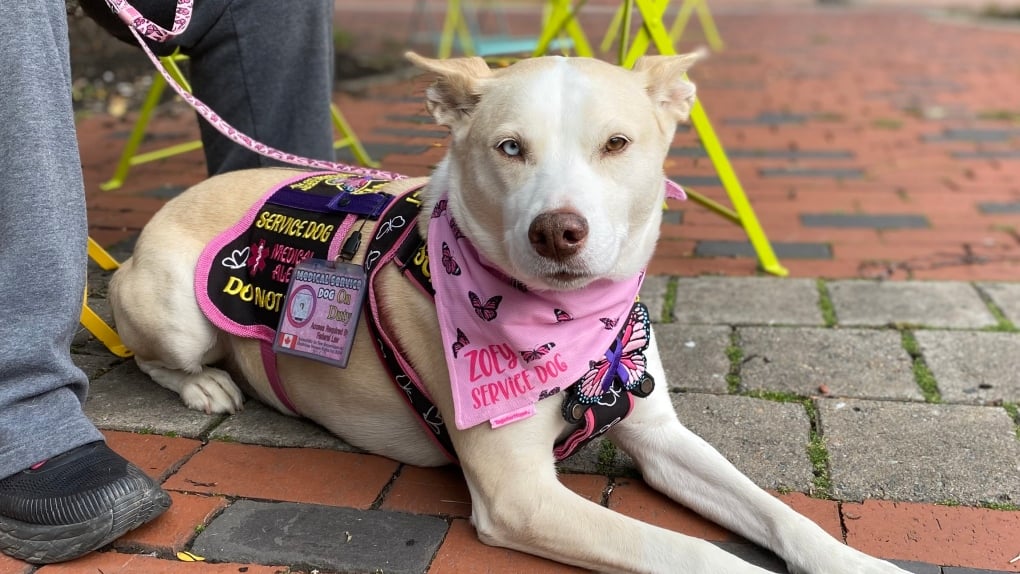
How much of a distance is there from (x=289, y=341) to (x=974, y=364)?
2.14m

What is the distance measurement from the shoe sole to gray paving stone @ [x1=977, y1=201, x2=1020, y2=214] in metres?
4.08

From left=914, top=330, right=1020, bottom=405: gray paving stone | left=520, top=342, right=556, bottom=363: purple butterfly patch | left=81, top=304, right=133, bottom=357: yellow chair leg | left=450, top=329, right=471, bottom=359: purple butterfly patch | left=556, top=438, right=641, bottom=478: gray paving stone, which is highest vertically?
left=450, top=329, right=471, bottom=359: purple butterfly patch

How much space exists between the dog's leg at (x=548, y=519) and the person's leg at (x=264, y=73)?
5.97ft

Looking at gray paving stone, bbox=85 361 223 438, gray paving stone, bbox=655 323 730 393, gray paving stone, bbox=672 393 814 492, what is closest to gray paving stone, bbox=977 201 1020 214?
gray paving stone, bbox=655 323 730 393

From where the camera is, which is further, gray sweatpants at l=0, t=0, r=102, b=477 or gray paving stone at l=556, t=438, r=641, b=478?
gray paving stone at l=556, t=438, r=641, b=478

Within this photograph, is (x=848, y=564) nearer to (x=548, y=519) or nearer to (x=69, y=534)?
(x=548, y=519)

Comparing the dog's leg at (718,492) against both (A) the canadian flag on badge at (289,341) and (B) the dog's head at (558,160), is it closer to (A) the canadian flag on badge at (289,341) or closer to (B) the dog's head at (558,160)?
(B) the dog's head at (558,160)

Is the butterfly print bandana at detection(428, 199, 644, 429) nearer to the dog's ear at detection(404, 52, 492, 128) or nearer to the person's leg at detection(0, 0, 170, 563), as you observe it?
the dog's ear at detection(404, 52, 492, 128)

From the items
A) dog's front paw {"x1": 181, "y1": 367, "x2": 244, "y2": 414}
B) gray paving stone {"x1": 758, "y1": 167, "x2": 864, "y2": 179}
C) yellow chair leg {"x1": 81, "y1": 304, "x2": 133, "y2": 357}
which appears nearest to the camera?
dog's front paw {"x1": 181, "y1": 367, "x2": 244, "y2": 414}

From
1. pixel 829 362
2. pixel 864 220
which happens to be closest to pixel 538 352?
pixel 829 362

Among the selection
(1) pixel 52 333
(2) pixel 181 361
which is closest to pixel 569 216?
(1) pixel 52 333

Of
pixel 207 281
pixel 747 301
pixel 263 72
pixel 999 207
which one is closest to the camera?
pixel 207 281

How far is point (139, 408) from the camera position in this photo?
9.18 ft

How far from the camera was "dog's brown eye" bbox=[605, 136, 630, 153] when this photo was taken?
6.89 feet
